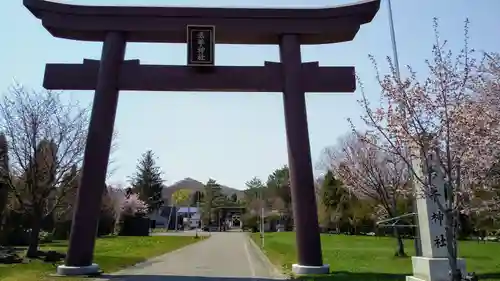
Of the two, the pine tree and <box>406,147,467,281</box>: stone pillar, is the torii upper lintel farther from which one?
the pine tree

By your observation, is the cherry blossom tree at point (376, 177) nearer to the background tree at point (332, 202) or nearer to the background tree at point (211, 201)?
the background tree at point (332, 202)

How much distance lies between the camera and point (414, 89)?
9.93 meters

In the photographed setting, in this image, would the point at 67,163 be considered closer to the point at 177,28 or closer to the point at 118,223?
the point at 177,28

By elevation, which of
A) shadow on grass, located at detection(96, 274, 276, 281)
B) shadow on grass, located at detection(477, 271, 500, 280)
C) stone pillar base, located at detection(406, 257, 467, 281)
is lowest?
shadow on grass, located at detection(96, 274, 276, 281)

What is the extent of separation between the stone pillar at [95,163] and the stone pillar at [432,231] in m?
9.71

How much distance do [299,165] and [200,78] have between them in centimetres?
457

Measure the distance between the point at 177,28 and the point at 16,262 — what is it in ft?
40.0

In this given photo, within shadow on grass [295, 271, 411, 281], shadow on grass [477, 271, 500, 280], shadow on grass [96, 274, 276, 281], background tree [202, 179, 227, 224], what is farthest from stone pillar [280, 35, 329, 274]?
background tree [202, 179, 227, 224]

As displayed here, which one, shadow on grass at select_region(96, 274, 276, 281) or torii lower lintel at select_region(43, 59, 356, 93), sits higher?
torii lower lintel at select_region(43, 59, 356, 93)

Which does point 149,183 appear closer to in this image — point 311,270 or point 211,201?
point 211,201

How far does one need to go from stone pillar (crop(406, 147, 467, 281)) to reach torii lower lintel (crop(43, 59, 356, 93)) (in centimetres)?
597

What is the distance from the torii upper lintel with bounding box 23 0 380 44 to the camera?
50.7ft

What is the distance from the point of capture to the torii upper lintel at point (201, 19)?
1545 centimetres

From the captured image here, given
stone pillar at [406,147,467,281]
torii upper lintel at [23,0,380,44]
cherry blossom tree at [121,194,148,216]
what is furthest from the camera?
cherry blossom tree at [121,194,148,216]
